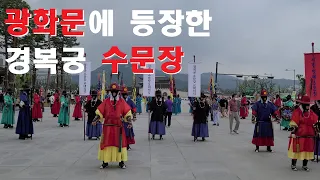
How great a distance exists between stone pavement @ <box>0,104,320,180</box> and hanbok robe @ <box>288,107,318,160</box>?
38cm

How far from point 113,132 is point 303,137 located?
408cm

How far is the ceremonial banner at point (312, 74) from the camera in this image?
9.08 meters

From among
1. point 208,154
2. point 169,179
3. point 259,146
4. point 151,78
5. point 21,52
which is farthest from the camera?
point 21,52

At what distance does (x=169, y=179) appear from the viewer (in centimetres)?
713

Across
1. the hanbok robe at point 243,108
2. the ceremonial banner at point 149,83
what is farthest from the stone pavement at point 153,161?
the hanbok robe at point 243,108

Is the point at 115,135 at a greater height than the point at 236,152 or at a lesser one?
greater

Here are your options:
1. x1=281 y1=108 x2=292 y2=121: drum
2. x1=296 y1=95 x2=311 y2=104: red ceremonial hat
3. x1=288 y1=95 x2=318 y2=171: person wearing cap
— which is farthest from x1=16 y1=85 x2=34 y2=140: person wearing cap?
x1=281 y1=108 x2=292 y2=121: drum

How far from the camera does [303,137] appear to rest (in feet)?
27.1

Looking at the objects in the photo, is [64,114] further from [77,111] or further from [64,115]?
[77,111]

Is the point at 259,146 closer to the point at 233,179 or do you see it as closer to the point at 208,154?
the point at 208,154

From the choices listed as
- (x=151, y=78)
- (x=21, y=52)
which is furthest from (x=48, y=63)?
(x=151, y=78)

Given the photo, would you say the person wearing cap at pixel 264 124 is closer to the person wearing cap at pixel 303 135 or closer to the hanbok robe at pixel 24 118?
the person wearing cap at pixel 303 135

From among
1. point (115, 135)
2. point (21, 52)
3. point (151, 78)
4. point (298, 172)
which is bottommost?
point (298, 172)

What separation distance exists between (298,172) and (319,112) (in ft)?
7.27
